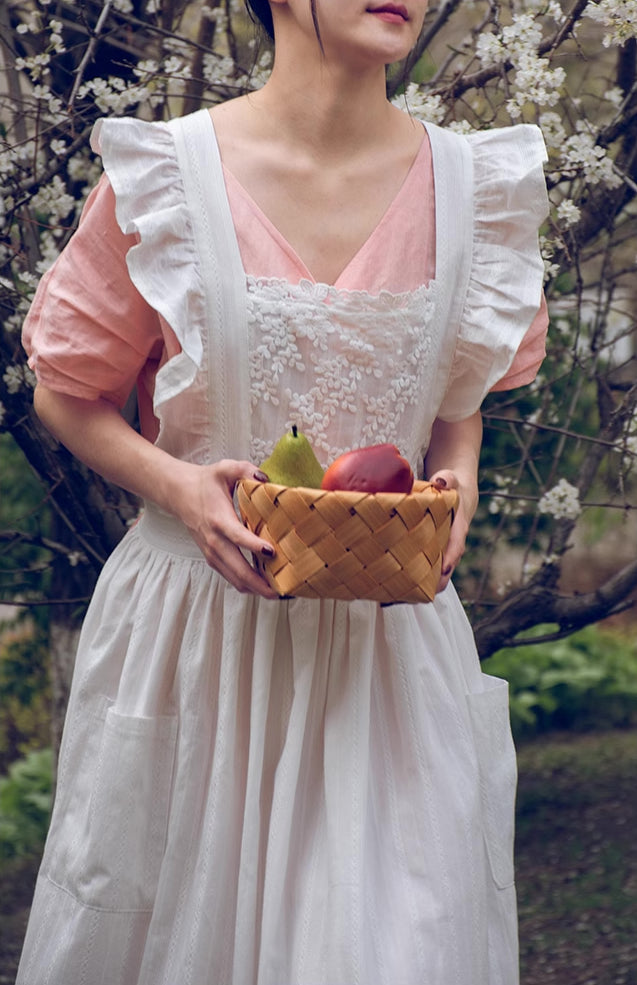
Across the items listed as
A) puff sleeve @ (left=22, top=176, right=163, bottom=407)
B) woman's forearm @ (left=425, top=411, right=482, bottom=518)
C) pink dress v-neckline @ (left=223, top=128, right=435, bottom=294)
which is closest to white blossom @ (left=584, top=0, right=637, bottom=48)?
pink dress v-neckline @ (left=223, top=128, right=435, bottom=294)

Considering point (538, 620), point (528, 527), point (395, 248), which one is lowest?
point (528, 527)

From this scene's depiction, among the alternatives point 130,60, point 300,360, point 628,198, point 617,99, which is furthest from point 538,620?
point 130,60

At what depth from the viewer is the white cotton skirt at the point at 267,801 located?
178 cm

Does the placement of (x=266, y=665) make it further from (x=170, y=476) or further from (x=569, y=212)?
(x=569, y=212)

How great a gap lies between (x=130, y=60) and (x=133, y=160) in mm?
1256

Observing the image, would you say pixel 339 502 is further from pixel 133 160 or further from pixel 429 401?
pixel 133 160

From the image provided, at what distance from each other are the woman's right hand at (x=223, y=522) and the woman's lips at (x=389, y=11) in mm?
643

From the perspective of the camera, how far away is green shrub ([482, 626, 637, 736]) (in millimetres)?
4996

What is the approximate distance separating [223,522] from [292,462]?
13 centimetres

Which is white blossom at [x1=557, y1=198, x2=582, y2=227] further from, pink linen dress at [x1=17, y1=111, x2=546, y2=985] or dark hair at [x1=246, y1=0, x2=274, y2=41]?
dark hair at [x1=246, y1=0, x2=274, y2=41]

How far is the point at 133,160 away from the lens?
1.87 m

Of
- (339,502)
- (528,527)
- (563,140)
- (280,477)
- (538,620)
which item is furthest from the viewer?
(528,527)

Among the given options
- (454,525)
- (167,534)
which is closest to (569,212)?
(454,525)

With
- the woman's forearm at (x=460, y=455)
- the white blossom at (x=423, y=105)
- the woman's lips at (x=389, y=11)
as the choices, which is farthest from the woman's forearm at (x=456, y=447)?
the white blossom at (x=423, y=105)
